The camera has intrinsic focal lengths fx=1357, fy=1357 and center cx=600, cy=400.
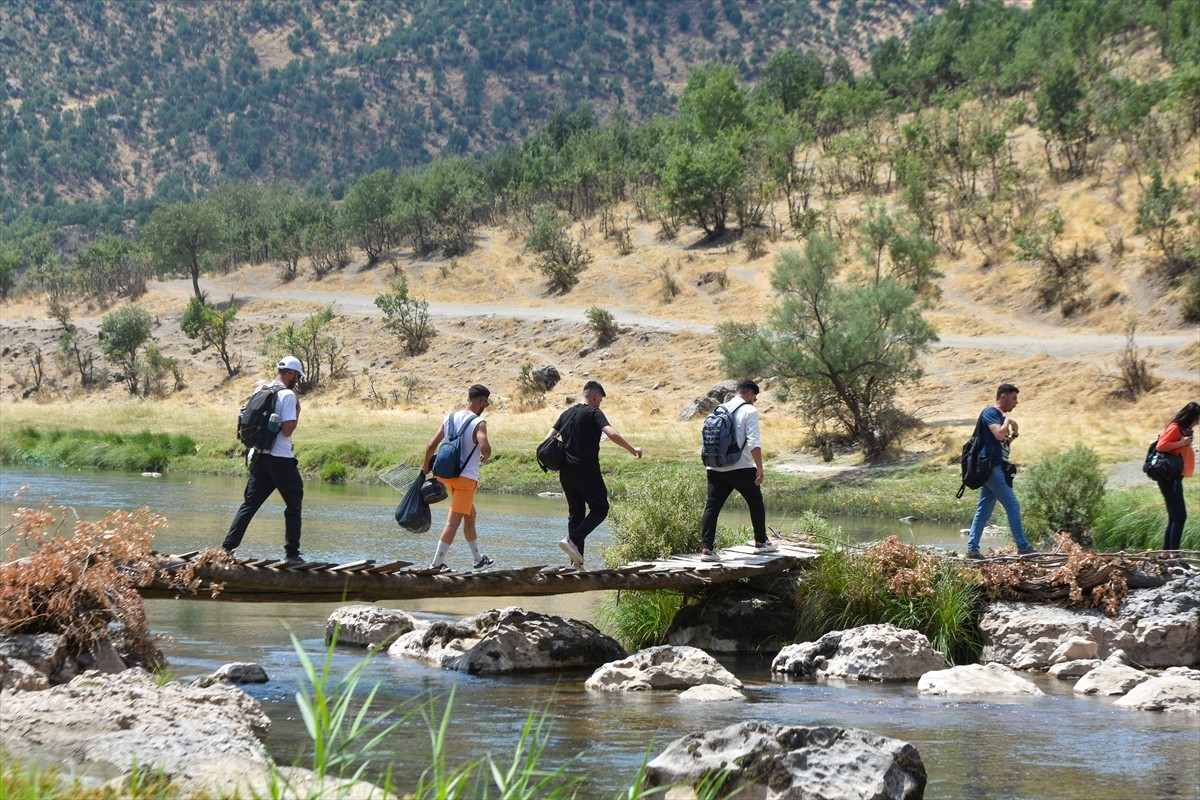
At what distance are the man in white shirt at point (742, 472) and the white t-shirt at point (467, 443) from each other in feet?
8.18

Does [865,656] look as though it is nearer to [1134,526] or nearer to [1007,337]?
[1134,526]

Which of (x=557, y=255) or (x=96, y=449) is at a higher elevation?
(x=557, y=255)

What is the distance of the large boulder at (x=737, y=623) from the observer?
49.5ft

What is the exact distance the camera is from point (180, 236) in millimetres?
88500

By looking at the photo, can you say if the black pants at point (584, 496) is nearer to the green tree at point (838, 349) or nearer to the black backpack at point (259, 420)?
the black backpack at point (259, 420)

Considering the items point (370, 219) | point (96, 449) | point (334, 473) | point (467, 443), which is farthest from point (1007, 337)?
point (370, 219)

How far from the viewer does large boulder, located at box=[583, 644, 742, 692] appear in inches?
484

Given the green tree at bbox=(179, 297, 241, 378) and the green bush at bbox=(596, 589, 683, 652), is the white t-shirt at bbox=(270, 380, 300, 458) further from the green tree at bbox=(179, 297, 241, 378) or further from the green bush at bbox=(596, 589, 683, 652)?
the green tree at bbox=(179, 297, 241, 378)

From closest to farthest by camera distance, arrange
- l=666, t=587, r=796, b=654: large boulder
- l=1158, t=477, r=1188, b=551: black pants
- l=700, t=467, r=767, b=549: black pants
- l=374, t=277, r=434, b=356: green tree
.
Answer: l=700, t=467, r=767, b=549: black pants → l=666, t=587, r=796, b=654: large boulder → l=1158, t=477, r=1188, b=551: black pants → l=374, t=277, r=434, b=356: green tree

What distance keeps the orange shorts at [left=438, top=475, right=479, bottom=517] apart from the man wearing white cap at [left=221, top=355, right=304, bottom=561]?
4.95 ft

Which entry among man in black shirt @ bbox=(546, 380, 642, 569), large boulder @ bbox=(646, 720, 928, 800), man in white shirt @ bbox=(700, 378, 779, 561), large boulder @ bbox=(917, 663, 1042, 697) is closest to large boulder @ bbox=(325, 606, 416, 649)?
man in black shirt @ bbox=(546, 380, 642, 569)

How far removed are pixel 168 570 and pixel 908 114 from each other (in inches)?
3343

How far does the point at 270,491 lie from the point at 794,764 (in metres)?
6.52

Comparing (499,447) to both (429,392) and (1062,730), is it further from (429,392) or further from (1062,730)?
(1062,730)
